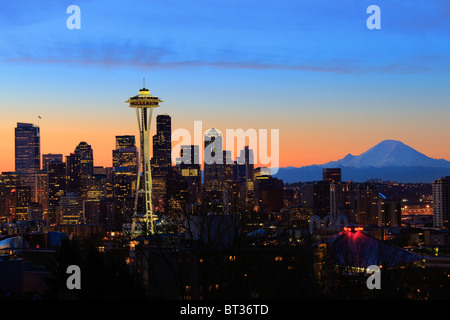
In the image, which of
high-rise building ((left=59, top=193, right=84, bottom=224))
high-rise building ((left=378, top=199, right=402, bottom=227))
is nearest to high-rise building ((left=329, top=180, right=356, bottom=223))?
high-rise building ((left=378, top=199, right=402, bottom=227))

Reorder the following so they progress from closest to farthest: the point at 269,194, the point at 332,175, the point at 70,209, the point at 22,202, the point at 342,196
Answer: the point at 342,196 < the point at 269,194 < the point at 70,209 < the point at 22,202 < the point at 332,175

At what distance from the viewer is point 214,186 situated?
19012 cm

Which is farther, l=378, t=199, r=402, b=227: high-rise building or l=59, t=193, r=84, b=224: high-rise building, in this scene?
l=59, t=193, r=84, b=224: high-rise building

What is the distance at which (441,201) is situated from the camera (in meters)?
146

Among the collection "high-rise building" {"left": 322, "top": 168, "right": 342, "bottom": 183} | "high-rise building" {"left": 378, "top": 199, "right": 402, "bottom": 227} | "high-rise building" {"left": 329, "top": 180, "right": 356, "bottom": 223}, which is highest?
"high-rise building" {"left": 322, "top": 168, "right": 342, "bottom": 183}

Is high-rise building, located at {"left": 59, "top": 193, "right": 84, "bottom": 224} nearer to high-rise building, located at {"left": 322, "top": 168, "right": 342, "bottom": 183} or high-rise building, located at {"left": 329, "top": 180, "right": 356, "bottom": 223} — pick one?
high-rise building, located at {"left": 329, "top": 180, "right": 356, "bottom": 223}

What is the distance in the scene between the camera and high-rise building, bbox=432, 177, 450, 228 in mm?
144500

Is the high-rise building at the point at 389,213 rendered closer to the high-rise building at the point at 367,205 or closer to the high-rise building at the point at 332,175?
the high-rise building at the point at 367,205

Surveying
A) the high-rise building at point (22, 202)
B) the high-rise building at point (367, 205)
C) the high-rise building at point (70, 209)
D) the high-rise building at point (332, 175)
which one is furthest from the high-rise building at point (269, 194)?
the high-rise building at point (22, 202)

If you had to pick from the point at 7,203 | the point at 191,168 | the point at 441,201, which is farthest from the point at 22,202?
the point at 441,201

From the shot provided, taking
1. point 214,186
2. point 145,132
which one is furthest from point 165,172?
point 145,132

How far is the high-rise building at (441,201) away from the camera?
144 meters

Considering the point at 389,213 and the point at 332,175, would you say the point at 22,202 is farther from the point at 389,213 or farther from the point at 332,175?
the point at 389,213
